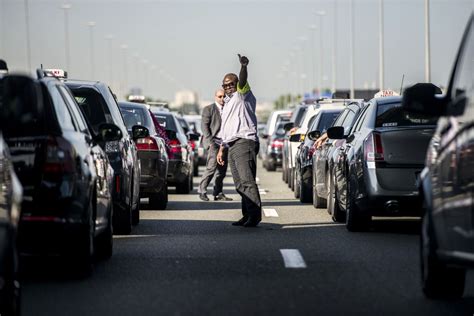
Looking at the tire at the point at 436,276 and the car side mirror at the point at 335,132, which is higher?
the car side mirror at the point at 335,132

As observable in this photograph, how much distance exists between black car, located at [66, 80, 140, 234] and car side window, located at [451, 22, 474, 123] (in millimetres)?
5720

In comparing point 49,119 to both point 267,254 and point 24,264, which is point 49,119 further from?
point 267,254

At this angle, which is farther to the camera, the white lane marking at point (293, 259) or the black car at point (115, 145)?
the black car at point (115, 145)

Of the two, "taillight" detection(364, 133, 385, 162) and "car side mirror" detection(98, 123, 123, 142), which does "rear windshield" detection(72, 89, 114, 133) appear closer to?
"car side mirror" detection(98, 123, 123, 142)

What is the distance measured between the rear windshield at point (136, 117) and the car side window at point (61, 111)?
8901 mm

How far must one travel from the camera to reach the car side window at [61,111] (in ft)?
35.1

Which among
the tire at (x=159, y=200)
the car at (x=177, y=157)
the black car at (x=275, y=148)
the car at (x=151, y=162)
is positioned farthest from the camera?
the black car at (x=275, y=148)

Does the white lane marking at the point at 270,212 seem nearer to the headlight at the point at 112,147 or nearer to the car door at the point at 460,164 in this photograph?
the headlight at the point at 112,147

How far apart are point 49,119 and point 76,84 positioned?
14.7ft

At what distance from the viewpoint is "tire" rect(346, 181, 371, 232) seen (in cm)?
1515

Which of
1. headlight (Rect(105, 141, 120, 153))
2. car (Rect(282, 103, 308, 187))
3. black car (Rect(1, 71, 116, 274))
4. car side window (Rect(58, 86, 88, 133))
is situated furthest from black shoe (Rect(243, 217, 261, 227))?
car (Rect(282, 103, 308, 187))

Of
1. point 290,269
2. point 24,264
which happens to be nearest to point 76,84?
point 24,264

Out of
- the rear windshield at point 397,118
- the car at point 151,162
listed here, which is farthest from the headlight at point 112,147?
the car at point 151,162

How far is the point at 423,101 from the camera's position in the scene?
30.0 ft
